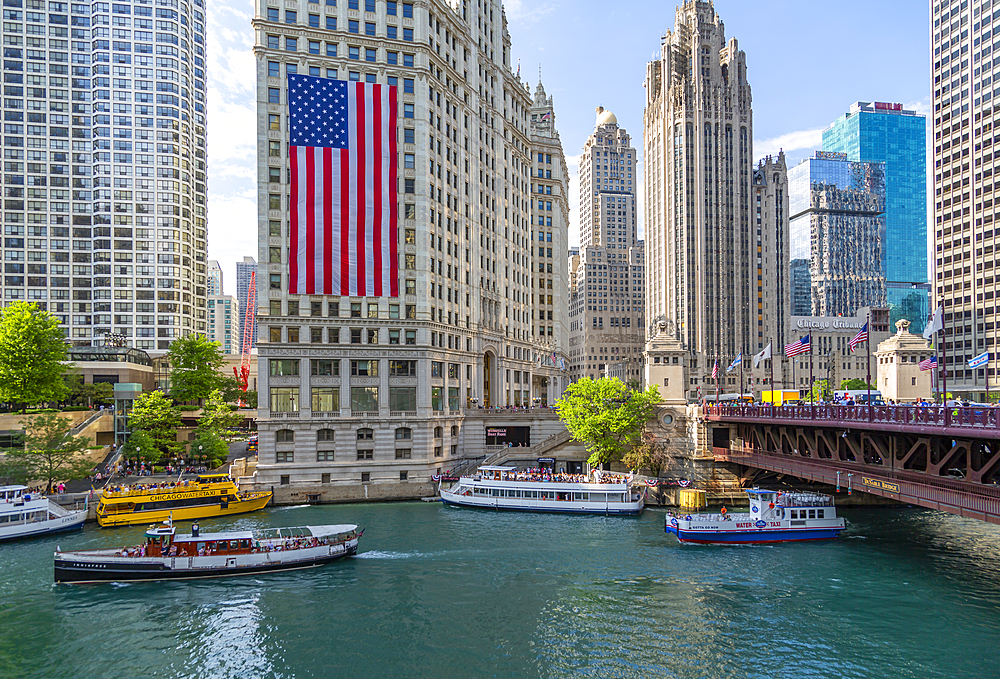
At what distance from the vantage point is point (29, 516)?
58.7m

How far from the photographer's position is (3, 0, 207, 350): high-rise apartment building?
445ft

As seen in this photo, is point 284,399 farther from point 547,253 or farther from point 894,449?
point 547,253

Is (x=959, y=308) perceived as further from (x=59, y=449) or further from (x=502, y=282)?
(x=59, y=449)

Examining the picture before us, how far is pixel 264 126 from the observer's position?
76.9 m

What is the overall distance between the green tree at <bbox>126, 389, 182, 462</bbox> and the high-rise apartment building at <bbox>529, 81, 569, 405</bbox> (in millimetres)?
63057

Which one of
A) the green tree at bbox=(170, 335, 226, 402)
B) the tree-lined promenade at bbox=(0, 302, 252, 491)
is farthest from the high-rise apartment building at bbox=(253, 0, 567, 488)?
the green tree at bbox=(170, 335, 226, 402)

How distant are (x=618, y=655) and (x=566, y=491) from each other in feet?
114

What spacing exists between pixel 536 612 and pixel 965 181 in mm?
159589

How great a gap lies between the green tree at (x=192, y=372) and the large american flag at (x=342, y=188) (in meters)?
36.4

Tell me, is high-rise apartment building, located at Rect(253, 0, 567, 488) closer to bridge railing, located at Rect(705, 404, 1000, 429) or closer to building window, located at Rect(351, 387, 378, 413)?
building window, located at Rect(351, 387, 378, 413)

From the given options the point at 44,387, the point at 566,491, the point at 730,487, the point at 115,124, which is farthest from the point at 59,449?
the point at 115,124

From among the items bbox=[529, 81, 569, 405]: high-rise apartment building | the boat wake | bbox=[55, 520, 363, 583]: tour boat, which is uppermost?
bbox=[529, 81, 569, 405]: high-rise apartment building

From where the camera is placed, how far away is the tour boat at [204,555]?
46.3 m

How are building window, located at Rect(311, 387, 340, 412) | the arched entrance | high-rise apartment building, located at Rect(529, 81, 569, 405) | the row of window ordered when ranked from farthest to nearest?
high-rise apartment building, located at Rect(529, 81, 569, 405) < the arched entrance < building window, located at Rect(311, 387, 340, 412) < the row of window
